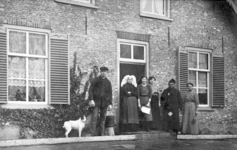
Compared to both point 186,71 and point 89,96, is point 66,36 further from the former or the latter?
point 186,71

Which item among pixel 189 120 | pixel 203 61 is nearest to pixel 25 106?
pixel 189 120

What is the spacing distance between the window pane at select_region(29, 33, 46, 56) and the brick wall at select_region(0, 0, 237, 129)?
0.29 meters

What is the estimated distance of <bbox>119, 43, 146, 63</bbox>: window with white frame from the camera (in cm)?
1215

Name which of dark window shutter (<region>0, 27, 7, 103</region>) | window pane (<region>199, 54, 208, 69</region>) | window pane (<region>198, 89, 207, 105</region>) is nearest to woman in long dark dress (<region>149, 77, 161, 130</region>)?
window pane (<region>198, 89, 207, 105</region>)

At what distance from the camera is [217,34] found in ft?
47.4

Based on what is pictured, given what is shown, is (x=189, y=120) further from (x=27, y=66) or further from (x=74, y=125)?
(x=27, y=66)

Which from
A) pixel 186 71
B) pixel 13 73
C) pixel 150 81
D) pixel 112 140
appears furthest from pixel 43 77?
pixel 186 71

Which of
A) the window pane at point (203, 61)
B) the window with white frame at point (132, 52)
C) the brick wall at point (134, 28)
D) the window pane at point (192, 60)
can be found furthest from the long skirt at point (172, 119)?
the window pane at point (203, 61)

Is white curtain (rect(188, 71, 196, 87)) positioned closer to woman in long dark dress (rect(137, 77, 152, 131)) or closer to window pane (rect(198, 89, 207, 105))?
window pane (rect(198, 89, 207, 105))

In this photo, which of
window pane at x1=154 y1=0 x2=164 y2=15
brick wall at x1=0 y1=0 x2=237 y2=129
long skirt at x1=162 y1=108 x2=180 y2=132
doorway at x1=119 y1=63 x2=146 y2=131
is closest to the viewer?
brick wall at x1=0 y1=0 x2=237 y2=129

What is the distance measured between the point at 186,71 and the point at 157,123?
7.37 feet

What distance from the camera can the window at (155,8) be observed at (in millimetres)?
12805

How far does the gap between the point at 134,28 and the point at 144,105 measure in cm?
247

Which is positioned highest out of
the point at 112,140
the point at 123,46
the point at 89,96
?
the point at 123,46
